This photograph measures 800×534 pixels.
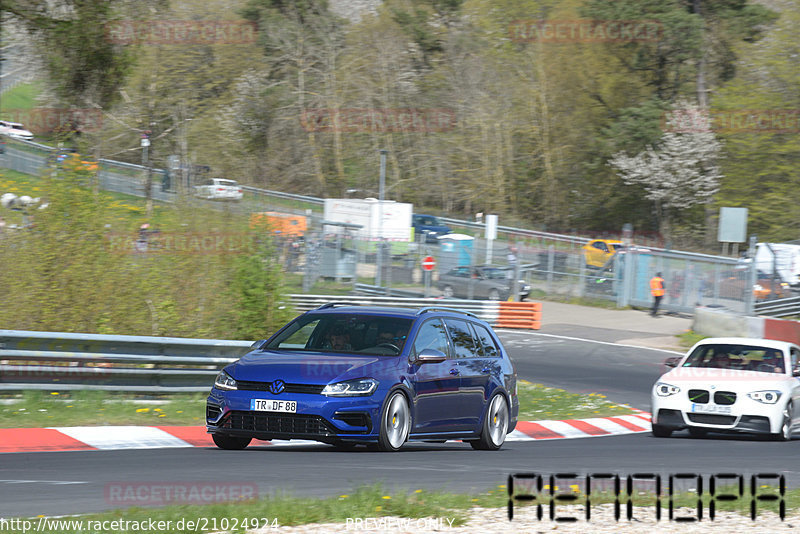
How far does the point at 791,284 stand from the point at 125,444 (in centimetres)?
2955

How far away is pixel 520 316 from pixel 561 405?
1596cm

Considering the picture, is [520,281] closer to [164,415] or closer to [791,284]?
[791,284]

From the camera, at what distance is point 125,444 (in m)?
10.8

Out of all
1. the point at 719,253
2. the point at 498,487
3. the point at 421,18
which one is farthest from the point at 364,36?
the point at 498,487

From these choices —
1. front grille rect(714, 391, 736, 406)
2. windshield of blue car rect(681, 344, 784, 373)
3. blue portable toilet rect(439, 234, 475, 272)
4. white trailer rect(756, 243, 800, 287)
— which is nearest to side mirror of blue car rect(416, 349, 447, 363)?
front grille rect(714, 391, 736, 406)

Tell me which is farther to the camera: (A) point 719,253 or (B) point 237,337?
(A) point 719,253

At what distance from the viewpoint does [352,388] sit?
9.74m

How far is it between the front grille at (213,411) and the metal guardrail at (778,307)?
90.3 feet

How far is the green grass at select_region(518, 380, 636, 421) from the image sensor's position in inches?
686

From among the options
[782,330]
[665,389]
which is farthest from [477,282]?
[665,389]
